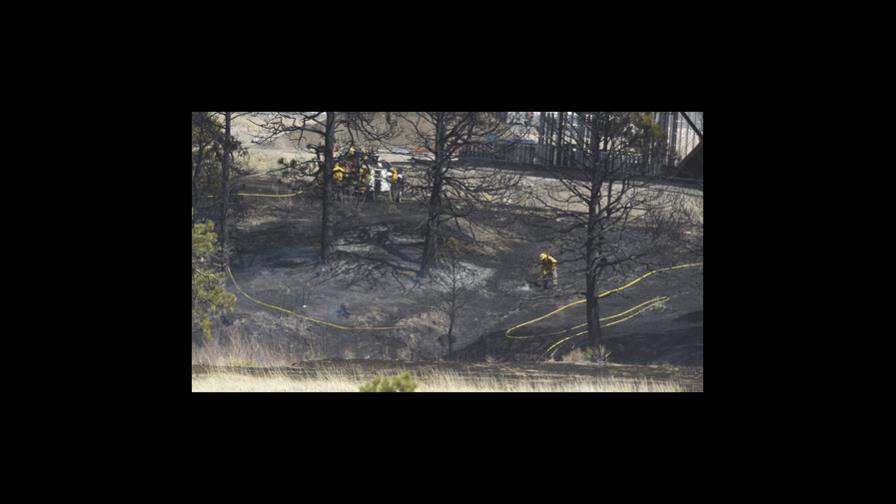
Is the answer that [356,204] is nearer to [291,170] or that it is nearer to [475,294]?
[291,170]

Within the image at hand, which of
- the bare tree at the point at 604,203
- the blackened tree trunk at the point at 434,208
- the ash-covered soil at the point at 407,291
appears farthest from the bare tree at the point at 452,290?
the bare tree at the point at 604,203

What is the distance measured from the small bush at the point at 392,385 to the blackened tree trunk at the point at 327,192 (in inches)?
60.1

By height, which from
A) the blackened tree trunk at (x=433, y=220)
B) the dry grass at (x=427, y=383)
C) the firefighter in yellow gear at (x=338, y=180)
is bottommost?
the dry grass at (x=427, y=383)

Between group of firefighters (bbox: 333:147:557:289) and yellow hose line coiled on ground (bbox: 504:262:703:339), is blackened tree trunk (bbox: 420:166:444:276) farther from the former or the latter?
yellow hose line coiled on ground (bbox: 504:262:703:339)

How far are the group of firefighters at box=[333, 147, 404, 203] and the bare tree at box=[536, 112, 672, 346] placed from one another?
62.8 inches

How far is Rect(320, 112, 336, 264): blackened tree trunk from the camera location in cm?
1286

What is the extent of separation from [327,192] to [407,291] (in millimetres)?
1390

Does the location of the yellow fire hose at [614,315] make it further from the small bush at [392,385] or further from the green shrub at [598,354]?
the small bush at [392,385]

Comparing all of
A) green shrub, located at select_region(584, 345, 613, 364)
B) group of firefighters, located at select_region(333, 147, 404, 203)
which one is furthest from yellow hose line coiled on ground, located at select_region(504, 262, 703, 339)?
group of firefighters, located at select_region(333, 147, 404, 203)

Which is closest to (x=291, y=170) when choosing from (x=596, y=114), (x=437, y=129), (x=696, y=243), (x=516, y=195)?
(x=437, y=129)

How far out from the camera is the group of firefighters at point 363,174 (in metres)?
12.9

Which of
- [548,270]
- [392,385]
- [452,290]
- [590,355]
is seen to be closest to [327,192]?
[452,290]

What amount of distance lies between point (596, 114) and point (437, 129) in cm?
170

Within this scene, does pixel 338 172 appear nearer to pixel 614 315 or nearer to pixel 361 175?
pixel 361 175
